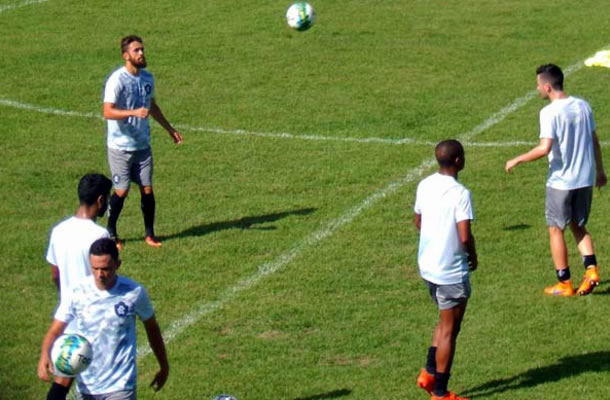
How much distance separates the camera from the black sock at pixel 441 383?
1087 cm

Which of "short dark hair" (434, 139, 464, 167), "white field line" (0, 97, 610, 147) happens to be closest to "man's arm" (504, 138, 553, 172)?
"short dark hair" (434, 139, 464, 167)

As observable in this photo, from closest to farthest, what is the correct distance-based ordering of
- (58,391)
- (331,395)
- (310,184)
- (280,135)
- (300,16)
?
(58,391), (331,395), (310,184), (280,135), (300,16)

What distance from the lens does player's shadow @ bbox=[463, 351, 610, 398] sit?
11.3 metres

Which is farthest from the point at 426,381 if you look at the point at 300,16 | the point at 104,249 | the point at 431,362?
the point at 300,16

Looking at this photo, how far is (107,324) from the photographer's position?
8891 mm

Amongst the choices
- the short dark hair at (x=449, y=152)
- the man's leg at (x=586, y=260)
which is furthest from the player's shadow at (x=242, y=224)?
the short dark hair at (x=449, y=152)

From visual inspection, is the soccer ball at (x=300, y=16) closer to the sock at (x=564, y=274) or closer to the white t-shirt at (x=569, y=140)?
the white t-shirt at (x=569, y=140)

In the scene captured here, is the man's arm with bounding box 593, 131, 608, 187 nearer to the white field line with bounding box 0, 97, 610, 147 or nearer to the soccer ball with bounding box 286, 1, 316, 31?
the white field line with bounding box 0, 97, 610, 147

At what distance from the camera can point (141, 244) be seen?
1521cm

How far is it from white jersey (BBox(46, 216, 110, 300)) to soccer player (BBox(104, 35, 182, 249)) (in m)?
4.87

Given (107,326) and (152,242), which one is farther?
(152,242)

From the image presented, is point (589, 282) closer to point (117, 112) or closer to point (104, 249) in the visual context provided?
point (117, 112)

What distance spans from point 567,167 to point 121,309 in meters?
5.79

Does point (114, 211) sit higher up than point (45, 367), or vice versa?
point (114, 211)
